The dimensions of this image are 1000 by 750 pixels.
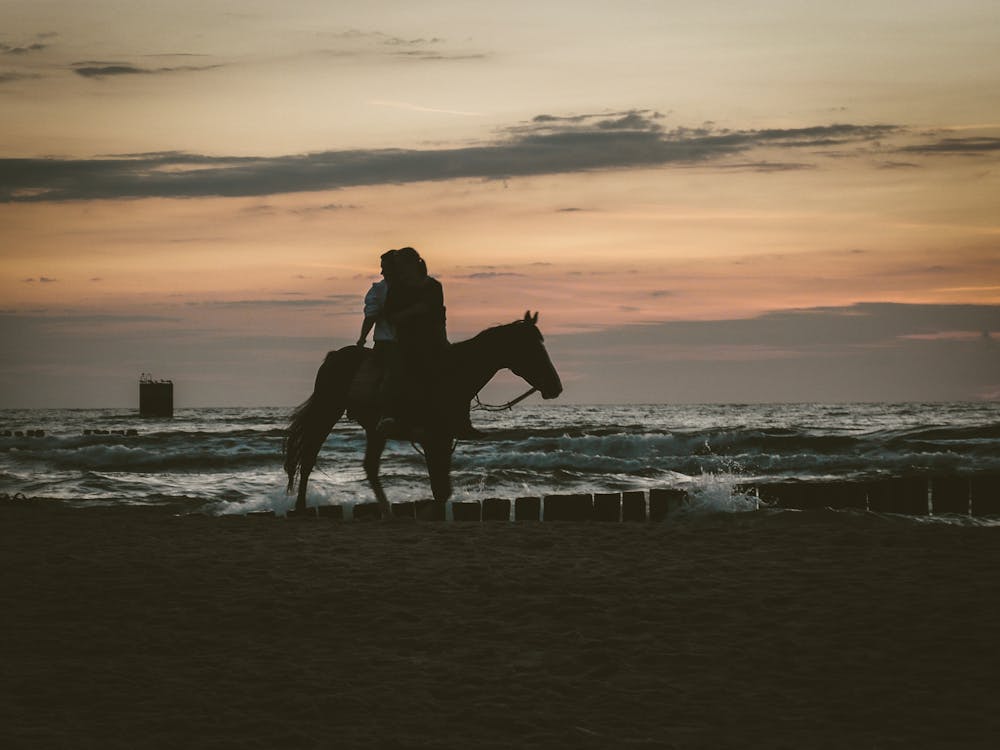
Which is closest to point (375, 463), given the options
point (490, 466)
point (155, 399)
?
point (490, 466)

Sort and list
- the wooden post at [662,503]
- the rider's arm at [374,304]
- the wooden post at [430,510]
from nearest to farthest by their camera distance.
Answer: the rider's arm at [374,304] < the wooden post at [430,510] < the wooden post at [662,503]

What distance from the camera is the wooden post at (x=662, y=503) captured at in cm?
1387

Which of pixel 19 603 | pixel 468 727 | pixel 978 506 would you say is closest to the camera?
pixel 468 727

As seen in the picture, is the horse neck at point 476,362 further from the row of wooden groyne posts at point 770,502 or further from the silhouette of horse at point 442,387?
the row of wooden groyne posts at point 770,502

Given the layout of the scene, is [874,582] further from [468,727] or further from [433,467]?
[433,467]

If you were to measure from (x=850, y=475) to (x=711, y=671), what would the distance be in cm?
2182

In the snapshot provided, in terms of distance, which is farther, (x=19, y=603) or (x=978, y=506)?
(x=978, y=506)

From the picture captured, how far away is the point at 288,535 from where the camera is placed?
11.3 m

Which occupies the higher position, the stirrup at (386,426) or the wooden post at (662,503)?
the stirrup at (386,426)

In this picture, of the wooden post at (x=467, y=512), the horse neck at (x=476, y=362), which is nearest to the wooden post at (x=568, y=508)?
the wooden post at (x=467, y=512)

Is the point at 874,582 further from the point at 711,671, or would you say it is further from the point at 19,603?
the point at 19,603

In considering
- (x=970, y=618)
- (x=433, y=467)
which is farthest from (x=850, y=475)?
(x=970, y=618)

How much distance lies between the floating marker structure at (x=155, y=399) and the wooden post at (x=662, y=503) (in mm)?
72126

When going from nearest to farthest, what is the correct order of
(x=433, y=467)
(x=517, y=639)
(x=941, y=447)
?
(x=517, y=639), (x=433, y=467), (x=941, y=447)
